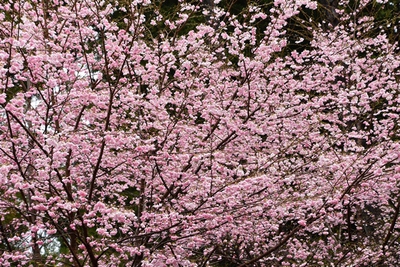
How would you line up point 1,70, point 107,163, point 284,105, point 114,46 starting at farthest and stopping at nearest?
point 284,105
point 107,163
point 114,46
point 1,70

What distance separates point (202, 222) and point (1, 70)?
2.73 meters

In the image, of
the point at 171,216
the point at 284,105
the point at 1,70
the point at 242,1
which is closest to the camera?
the point at 1,70

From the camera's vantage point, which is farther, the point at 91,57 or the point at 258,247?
the point at 258,247

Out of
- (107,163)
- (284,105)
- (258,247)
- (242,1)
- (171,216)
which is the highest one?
(242,1)

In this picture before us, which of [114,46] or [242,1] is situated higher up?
[242,1]

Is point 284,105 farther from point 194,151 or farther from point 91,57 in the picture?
point 91,57

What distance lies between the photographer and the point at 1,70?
401 cm

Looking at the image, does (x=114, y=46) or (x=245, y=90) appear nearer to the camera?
(x=114, y=46)

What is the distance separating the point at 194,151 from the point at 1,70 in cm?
222

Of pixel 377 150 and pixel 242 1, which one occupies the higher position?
pixel 242 1

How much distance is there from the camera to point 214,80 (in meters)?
6.21

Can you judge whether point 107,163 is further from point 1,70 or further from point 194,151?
point 1,70

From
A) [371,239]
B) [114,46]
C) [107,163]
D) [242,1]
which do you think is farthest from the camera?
[242,1]

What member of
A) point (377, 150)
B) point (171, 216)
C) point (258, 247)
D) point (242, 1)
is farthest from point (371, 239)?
point (242, 1)
